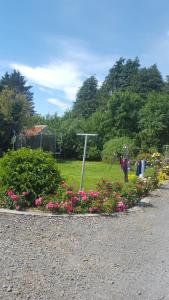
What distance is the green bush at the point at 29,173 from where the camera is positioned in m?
8.16

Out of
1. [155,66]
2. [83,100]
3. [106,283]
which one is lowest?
[106,283]

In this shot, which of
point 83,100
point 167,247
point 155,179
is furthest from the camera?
point 83,100

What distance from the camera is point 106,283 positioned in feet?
14.6

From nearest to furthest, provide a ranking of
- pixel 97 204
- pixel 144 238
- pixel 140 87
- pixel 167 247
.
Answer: pixel 167 247
pixel 144 238
pixel 97 204
pixel 140 87

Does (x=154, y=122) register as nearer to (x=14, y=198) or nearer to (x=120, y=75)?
(x=14, y=198)

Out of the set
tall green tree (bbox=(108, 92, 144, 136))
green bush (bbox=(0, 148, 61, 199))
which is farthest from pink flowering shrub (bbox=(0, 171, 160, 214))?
tall green tree (bbox=(108, 92, 144, 136))

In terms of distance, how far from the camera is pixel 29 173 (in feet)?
27.1

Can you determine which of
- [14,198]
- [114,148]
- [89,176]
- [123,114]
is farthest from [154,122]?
[14,198]

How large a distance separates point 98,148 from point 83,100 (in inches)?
1662

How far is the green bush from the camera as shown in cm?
816

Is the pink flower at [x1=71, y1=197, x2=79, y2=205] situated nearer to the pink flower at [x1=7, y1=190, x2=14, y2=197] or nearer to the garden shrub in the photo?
the pink flower at [x1=7, y1=190, x2=14, y2=197]

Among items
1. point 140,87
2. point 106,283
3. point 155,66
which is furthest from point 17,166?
point 155,66

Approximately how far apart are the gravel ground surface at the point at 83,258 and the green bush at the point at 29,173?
3.87 feet

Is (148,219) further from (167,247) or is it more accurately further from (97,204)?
(167,247)
